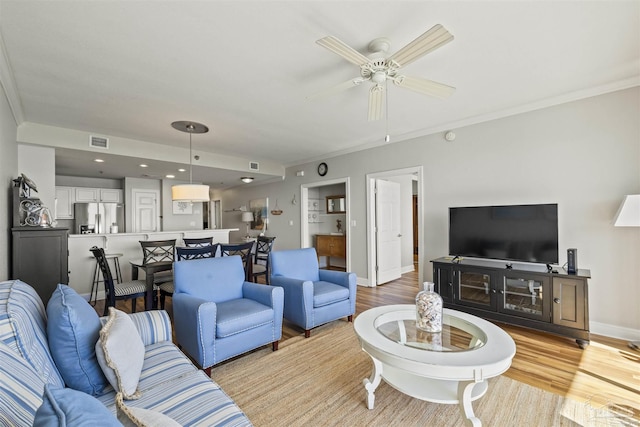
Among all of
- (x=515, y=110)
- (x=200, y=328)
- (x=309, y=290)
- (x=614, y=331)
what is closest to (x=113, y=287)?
(x=200, y=328)

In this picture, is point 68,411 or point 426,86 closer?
point 68,411

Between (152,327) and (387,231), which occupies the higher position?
(387,231)

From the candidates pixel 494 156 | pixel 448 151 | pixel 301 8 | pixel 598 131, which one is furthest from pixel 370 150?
pixel 301 8

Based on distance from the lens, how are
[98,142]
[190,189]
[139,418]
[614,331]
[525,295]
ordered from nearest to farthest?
1. [139,418]
2. [614,331]
3. [525,295]
4. [190,189]
5. [98,142]

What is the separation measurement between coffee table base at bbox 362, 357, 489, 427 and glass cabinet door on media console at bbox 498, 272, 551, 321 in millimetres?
1639

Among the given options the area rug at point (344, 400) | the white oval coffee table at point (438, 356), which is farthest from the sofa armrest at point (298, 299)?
the white oval coffee table at point (438, 356)

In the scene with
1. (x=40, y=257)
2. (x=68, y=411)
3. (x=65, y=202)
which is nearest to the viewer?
(x=68, y=411)

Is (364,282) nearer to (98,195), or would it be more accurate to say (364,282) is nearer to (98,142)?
(98,142)

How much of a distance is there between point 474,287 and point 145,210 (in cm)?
693

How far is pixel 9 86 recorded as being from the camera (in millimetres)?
2574

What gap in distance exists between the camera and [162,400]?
1265 millimetres

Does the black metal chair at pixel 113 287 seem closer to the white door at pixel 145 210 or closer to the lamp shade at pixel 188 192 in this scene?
the lamp shade at pixel 188 192

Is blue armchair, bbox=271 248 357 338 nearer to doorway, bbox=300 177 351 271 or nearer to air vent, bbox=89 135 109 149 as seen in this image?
doorway, bbox=300 177 351 271

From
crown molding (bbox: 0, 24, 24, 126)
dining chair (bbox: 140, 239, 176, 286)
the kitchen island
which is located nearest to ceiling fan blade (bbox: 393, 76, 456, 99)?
crown molding (bbox: 0, 24, 24, 126)
